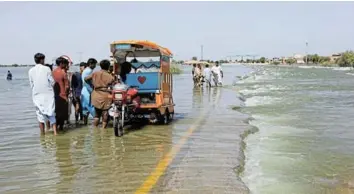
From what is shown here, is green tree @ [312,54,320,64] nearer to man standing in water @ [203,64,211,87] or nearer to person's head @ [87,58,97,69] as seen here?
man standing in water @ [203,64,211,87]

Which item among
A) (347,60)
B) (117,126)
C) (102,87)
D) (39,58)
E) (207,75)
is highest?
(39,58)

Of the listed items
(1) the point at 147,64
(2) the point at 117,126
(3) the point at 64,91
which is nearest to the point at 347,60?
(1) the point at 147,64

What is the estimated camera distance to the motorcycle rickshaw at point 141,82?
9428 millimetres

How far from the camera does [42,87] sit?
9.00 m

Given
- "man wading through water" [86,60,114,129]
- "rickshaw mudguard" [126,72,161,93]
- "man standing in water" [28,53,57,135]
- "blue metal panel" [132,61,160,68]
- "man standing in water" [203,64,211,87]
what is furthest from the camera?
"man standing in water" [203,64,211,87]

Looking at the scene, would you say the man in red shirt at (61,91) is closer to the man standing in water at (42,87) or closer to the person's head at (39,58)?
the man standing in water at (42,87)

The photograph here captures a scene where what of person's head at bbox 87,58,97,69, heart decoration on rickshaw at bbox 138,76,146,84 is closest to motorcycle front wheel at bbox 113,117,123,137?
heart decoration on rickshaw at bbox 138,76,146,84

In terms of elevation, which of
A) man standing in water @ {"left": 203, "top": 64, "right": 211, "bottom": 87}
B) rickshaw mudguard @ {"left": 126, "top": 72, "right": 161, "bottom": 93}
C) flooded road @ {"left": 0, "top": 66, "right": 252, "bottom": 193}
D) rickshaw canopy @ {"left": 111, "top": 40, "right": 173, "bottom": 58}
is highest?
rickshaw canopy @ {"left": 111, "top": 40, "right": 173, "bottom": 58}

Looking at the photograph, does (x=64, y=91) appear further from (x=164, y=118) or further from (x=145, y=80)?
(x=164, y=118)

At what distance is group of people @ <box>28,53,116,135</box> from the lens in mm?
9023

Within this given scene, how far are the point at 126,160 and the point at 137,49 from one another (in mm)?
4556

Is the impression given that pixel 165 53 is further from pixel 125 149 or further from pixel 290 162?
pixel 290 162

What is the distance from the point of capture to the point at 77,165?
677 centimetres

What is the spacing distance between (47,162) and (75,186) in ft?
5.39
